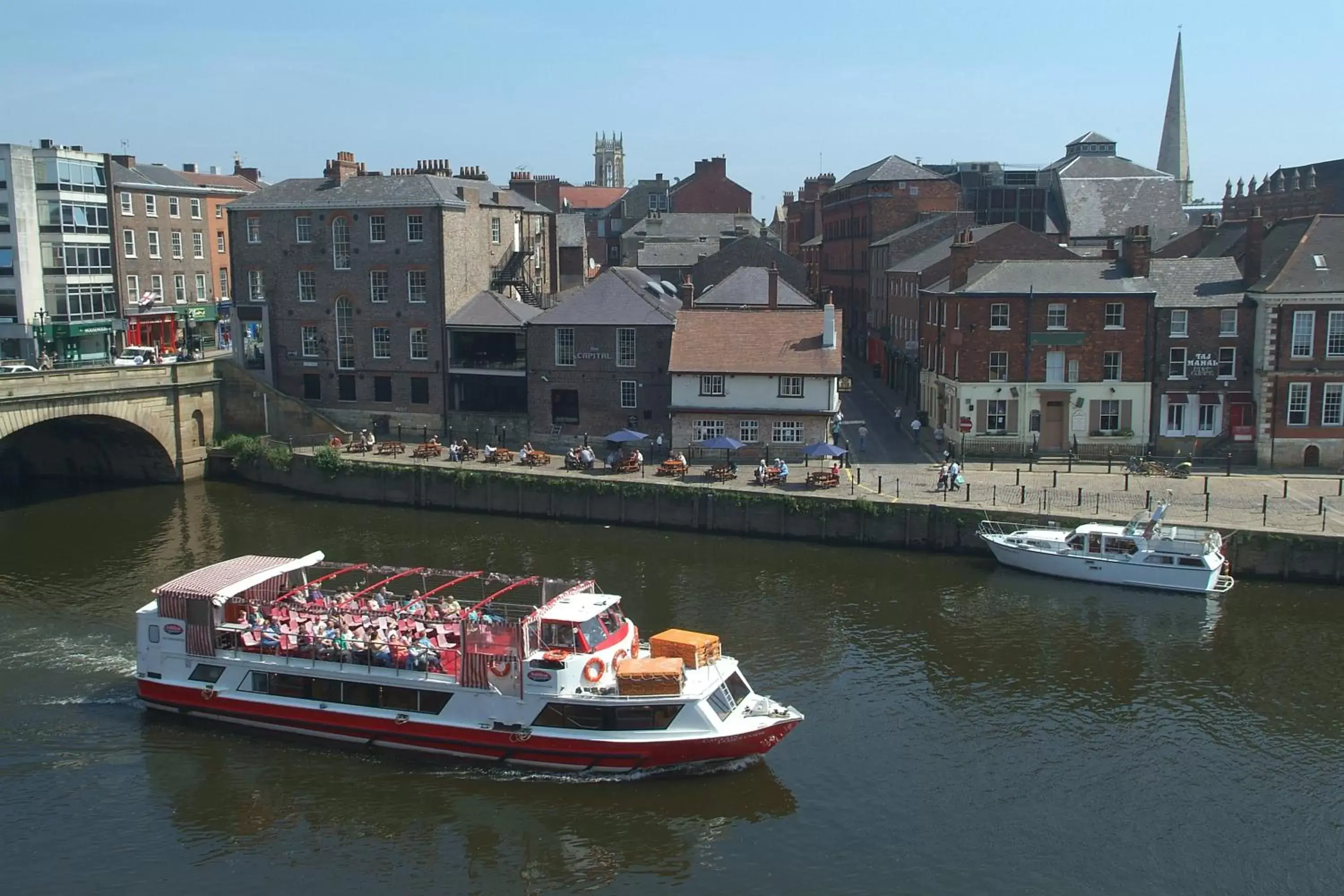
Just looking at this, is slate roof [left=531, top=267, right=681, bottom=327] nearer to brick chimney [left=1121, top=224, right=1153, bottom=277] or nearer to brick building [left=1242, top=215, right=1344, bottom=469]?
brick chimney [left=1121, top=224, right=1153, bottom=277]

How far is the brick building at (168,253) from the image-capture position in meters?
74.9

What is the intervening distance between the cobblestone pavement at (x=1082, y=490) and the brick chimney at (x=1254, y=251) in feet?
31.6

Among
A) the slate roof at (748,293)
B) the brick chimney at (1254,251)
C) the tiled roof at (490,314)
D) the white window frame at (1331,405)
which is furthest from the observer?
the slate roof at (748,293)

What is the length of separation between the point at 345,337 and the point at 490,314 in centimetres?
833

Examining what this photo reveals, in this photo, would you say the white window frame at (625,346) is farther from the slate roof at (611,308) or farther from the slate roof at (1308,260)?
the slate roof at (1308,260)

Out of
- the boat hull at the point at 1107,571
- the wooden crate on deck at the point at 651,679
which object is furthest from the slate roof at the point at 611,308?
the wooden crate on deck at the point at 651,679

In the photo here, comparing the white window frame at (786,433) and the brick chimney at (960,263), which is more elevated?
the brick chimney at (960,263)

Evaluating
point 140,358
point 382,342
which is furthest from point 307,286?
point 140,358

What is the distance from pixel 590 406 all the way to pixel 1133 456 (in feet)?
82.5

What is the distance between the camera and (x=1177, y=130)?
→ 6014 inches

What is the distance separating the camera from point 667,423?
2244 inches

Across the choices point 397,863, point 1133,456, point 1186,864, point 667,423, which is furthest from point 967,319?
point 397,863

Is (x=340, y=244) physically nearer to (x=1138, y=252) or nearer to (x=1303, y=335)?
(x=1138, y=252)

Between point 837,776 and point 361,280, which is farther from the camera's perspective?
point 361,280
